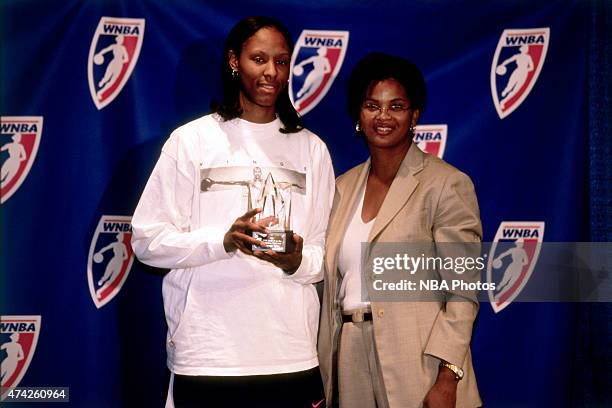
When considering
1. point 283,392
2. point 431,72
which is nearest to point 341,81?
point 431,72

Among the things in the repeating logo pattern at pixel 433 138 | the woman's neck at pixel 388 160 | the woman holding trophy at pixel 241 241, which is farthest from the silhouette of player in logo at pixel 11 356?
the repeating logo pattern at pixel 433 138

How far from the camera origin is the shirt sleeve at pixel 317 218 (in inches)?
89.0

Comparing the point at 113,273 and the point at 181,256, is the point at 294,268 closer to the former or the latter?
the point at 181,256

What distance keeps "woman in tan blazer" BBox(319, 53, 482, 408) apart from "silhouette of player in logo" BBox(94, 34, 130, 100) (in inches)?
40.2

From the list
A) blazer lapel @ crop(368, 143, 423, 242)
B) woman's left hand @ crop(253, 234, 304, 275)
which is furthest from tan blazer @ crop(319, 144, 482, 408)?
woman's left hand @ crop(253, 234, 304, 275)

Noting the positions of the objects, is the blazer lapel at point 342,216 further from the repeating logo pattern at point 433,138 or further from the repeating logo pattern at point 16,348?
the repeating logo pattern at point 16,348

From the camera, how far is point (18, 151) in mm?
2875

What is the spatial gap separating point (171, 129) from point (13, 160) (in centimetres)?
65

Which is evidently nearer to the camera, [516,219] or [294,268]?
[294,268]

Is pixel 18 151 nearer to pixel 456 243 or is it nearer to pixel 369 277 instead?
pixel 369 277

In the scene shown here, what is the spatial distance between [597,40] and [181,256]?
199 centimetres

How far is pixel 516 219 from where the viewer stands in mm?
2951

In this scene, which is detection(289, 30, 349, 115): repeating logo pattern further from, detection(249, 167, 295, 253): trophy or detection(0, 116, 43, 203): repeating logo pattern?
detection(0, 116, 43, 203): repeating logo pattern

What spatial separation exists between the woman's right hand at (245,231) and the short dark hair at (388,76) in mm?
713
